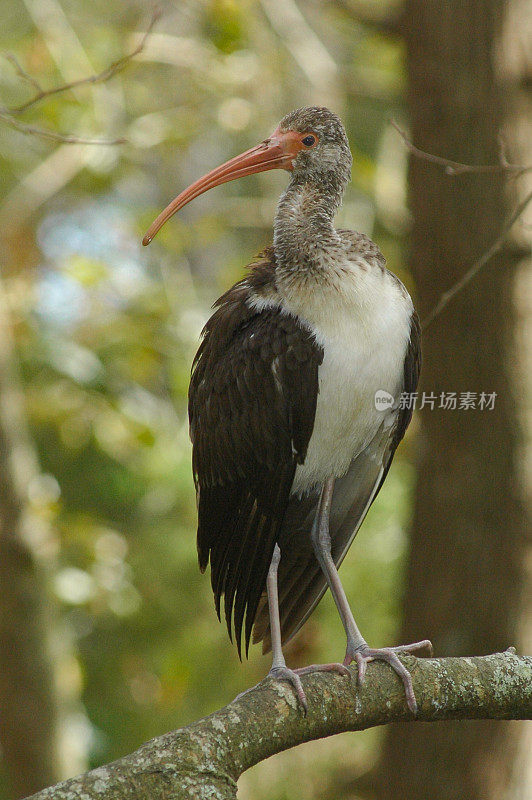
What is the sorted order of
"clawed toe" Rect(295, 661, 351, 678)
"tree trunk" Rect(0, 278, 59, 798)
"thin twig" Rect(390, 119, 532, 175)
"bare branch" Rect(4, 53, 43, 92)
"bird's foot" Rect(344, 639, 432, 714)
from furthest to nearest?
"tree trunk" Rect(0, 278, 59, 798)
"thin twig" Rect(390, 119, 532, 175)
"bare branch" Rect(4, 53, 43, 92)
"clawed toe" Rect(295, 661, 351, 678)
"bird's foot" Rect(344, 639, 432, 714)

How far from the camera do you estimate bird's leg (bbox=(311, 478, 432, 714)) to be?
124 inches

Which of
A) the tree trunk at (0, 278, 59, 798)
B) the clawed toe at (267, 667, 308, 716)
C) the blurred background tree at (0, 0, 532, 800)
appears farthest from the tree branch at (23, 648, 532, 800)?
the blurred background tree at (0, 0, 532, 800)

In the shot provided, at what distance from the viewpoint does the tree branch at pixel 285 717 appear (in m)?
2.32

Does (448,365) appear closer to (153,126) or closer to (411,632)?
(411,632)

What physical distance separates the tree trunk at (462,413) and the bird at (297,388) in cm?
218

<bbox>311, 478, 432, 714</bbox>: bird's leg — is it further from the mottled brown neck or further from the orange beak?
the orange beak

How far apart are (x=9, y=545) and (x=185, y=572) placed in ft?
7.49

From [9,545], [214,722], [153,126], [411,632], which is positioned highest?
[153,126]

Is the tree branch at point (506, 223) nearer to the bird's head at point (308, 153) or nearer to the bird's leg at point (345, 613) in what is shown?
the bird's head at point (308, 153)

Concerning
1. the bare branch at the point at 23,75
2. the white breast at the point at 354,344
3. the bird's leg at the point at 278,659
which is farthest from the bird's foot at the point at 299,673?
the bare branch at the point at 23,75

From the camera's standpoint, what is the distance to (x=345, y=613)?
3768 millimetres

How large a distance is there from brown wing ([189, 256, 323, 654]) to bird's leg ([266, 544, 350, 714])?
0.34 feet

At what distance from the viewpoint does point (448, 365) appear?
6.04 meters

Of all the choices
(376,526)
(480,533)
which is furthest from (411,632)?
(376,526)
